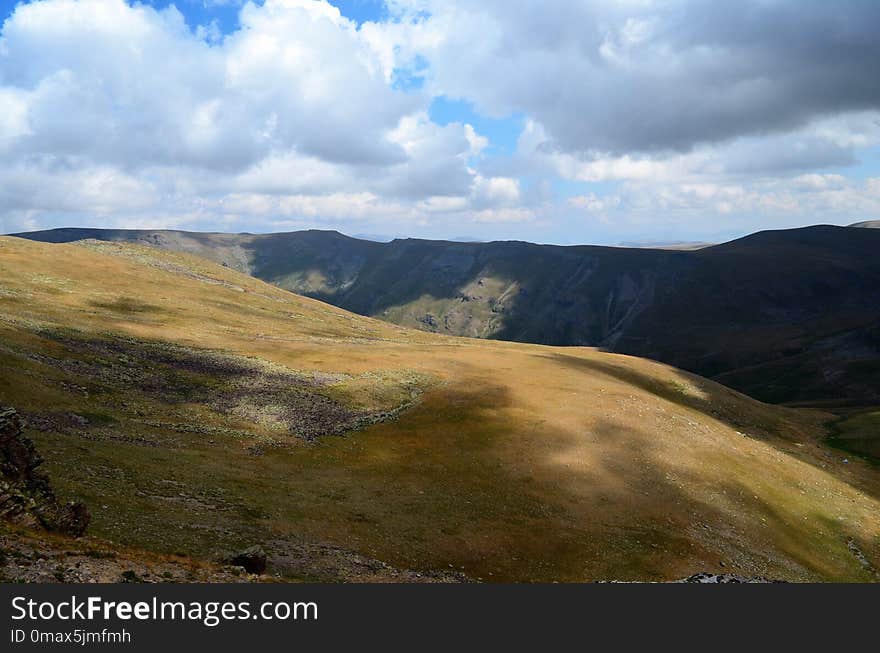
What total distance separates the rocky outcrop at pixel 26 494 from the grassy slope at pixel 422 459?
2.92 meters

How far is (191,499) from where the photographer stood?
1389 inches

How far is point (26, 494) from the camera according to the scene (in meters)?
24.9

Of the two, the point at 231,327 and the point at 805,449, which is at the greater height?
the point at 231,327

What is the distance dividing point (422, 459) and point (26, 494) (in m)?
34.0

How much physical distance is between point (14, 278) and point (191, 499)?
10340cm

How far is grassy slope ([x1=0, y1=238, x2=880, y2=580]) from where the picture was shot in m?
36.3

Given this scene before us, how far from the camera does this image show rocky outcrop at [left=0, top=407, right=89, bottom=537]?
2289 cm

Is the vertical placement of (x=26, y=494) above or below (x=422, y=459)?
above

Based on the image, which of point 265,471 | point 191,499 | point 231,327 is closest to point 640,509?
point 265,471

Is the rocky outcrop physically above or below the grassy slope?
above

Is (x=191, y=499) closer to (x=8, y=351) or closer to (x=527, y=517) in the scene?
(x=527, y=517)

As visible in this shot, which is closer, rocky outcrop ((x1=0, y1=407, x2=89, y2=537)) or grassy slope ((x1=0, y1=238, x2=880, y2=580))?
rocky outcrop ((x1=0, y1=407, x2=89, y2=537))

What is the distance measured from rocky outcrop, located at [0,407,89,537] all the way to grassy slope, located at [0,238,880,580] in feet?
9.59

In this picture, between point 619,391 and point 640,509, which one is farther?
point 619,391
